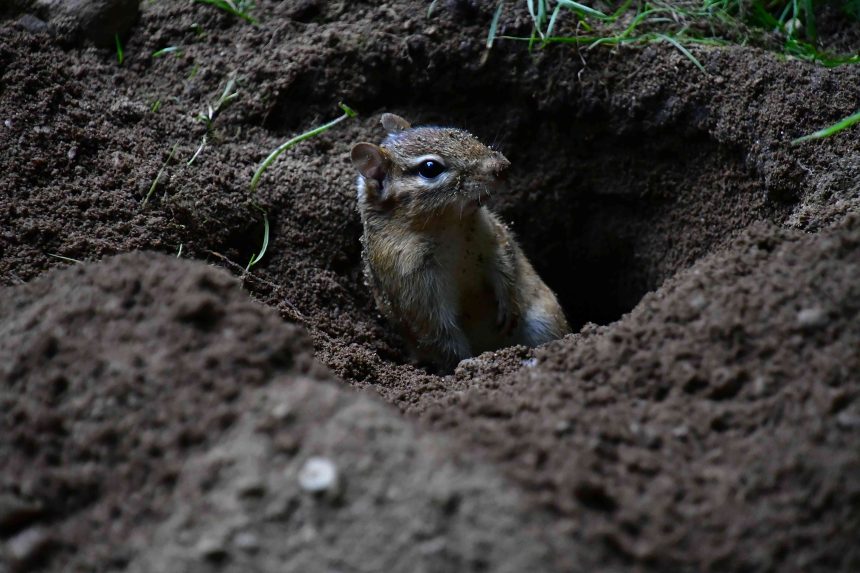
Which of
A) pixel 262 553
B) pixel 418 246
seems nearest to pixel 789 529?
pixel 262 553

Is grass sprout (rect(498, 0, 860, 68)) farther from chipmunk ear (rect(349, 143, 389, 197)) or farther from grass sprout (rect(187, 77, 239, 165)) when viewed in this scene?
grass sprout (rect(187, 77, 239, 165))

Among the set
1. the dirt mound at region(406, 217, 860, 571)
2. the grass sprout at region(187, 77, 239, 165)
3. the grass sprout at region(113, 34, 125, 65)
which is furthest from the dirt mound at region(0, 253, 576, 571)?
the grass sprout at region(113, 34, 125, 65)

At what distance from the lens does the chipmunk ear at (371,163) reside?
4.69 meters

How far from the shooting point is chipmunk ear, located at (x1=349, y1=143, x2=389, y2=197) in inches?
185

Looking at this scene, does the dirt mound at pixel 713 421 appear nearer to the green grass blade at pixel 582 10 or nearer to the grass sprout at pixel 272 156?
the grass sprout at pixel 272 156

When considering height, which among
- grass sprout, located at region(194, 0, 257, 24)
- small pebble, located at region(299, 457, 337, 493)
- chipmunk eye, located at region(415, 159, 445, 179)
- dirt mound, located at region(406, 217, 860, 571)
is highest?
dirt mound, located at region(406, 217, 860, 571)

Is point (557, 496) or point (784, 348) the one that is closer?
point (557, 496)

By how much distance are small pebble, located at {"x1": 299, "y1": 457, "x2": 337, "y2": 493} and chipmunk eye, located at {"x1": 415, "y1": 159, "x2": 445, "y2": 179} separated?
2.84m

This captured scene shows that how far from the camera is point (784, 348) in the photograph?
8.09ft

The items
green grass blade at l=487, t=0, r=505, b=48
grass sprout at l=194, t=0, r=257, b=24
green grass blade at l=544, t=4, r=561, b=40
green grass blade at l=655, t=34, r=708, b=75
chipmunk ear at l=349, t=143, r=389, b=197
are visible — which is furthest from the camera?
grass sprout at l=194, t=0, r=257, b=24

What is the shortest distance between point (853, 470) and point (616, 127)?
3487mm

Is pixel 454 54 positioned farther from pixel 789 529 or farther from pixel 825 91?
pixel 789 529

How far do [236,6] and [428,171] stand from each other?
7.40 ft

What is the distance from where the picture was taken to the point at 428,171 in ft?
15.3
